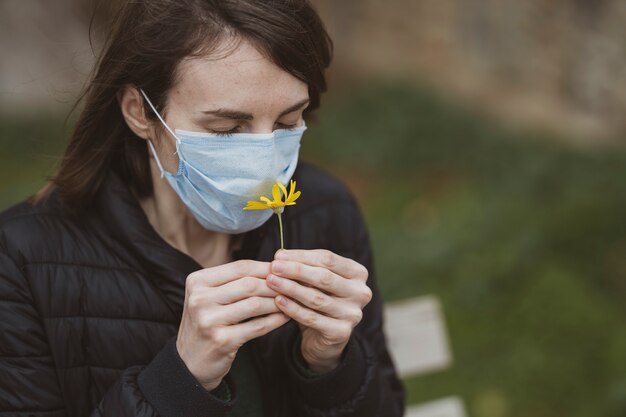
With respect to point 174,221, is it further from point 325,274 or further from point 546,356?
point 546,356

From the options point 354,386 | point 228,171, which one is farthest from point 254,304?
point 354,386

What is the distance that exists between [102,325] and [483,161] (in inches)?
181

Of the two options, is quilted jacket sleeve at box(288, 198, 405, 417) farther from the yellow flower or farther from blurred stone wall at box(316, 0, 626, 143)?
blurred stone wall at box(316, 0, 626, 143)

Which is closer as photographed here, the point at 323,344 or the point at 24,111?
the point at 323,344

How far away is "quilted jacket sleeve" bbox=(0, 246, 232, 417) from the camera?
2039mm

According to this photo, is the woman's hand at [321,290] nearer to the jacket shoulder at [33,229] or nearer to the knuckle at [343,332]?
the knuckle at [343,332]

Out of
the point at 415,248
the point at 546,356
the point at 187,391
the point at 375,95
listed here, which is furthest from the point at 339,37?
the point at 187,391

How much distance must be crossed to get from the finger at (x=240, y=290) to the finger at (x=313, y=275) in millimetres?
48

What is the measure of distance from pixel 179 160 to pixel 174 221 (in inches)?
12.0

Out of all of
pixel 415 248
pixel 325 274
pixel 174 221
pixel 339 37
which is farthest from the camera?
pixel 339 37

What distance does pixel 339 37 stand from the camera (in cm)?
843

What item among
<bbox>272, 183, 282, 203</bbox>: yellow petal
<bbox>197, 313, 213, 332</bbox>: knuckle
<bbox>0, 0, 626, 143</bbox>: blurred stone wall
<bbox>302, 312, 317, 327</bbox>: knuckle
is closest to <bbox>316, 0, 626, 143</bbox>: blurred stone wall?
<bbox>0, 0, 626, 143</bbox>: blurred stone wall

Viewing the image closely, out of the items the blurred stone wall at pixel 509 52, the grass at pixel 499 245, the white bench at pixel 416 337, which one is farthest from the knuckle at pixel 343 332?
the blurred stone wall at pixel 509 52

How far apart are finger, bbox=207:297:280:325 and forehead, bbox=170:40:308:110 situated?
0.49m
